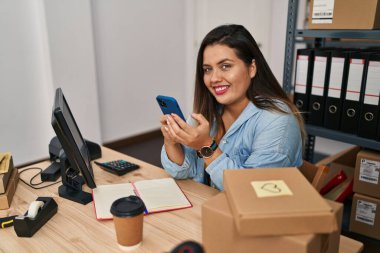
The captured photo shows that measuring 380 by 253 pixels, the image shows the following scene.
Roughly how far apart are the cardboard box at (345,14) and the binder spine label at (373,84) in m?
0.18

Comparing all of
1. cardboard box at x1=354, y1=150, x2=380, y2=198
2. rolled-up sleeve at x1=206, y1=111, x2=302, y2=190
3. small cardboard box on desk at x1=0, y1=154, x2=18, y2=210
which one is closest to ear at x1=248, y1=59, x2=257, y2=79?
rolled-up sleeve at x1=206, y1=111, x2=302, y2=190

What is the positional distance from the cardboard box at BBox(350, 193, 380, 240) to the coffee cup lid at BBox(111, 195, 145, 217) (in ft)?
4.81

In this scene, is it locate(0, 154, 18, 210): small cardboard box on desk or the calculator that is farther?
the calculator

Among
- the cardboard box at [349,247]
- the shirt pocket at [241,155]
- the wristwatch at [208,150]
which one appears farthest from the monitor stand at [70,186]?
the cardboard box at [349,247]

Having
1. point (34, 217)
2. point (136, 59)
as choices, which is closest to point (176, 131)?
point (34, 217)

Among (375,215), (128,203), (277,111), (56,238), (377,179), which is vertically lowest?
(375,215)

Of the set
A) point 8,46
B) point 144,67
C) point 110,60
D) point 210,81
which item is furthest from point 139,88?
point 210,81

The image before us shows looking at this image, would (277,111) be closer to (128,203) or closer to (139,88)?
(128,203)

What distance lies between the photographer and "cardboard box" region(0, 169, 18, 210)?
3.57 ft

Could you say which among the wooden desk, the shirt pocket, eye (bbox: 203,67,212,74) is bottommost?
the wooden desk

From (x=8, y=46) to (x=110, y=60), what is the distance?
939mm

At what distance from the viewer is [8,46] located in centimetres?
267

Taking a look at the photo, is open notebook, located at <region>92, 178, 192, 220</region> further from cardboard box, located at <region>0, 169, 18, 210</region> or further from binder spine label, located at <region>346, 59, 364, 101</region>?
binder spine label, located at <region>346, 59, 364, 101</region>

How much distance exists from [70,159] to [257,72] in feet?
2.57
